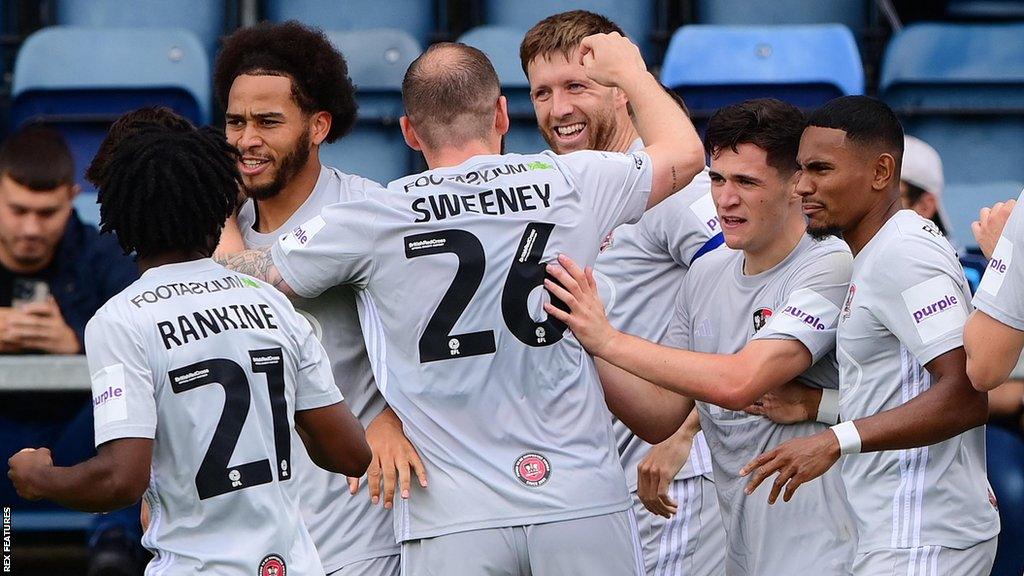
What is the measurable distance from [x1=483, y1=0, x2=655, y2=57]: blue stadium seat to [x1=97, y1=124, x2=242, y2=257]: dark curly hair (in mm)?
4861

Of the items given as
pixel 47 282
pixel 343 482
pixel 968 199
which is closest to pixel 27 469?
pixel 343 482

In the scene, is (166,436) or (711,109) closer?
(166,436)

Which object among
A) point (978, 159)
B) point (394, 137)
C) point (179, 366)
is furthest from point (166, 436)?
point (978, 159)

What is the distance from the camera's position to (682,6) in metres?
8.45

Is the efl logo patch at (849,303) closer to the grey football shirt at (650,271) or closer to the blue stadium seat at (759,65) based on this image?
the grey football shirt at (650,271)

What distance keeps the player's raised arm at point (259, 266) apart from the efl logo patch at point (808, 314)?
1274 millimetres

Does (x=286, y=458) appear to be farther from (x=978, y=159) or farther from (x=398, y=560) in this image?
(x=978, y=159)

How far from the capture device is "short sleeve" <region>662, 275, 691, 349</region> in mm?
4375

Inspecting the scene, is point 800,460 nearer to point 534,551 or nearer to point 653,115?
point 534,551

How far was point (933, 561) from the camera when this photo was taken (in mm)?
3561

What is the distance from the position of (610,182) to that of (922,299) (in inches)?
33.4

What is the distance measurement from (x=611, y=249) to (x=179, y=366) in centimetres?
205

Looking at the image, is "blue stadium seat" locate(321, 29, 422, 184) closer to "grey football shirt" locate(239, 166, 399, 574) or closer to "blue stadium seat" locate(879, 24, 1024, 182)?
"blue stadium seat" locate(879, 24, 1024, 182)

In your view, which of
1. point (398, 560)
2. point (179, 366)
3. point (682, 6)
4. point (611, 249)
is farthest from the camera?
point (682, 6)
